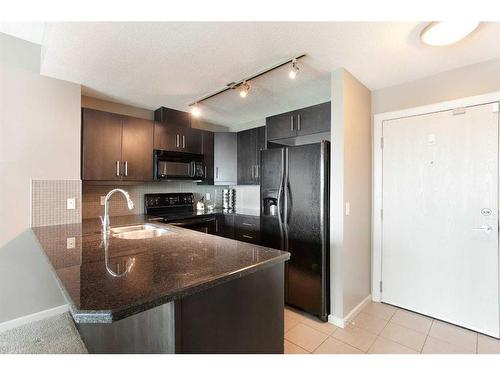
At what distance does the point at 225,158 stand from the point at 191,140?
605 millimetres

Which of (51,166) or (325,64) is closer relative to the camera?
(325,64)

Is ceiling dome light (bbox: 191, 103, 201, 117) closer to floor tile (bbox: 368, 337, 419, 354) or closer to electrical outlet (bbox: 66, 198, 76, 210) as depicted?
electrical outlet (bbox: 66, 198, 76, 210)

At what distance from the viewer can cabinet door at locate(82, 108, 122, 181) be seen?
253 centimetres

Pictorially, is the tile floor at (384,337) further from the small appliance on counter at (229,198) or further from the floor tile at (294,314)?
the small appliance on counter at (229,198)

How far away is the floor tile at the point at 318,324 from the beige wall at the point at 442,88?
2254mm

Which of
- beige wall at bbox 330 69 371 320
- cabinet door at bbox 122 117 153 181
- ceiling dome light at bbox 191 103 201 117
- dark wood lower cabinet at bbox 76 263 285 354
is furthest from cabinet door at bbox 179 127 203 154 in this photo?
dark wood lower cabinet at bbox 76 263 285 354

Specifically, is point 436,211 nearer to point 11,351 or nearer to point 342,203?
point 342,203

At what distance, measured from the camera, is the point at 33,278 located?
2.23 metres

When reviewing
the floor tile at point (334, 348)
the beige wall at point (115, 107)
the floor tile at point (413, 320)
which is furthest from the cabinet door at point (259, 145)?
the floor tile at point (413, 320)

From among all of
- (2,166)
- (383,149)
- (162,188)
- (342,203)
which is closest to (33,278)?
(2,166)

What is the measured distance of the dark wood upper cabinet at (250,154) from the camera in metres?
3.47

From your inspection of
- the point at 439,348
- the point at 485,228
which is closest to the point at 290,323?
the point at 439,348
